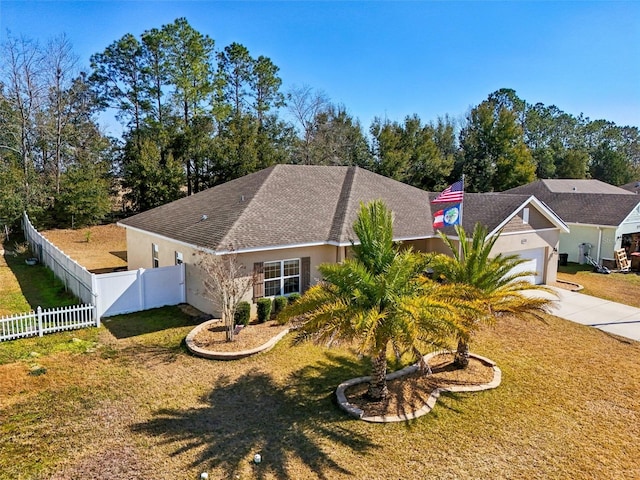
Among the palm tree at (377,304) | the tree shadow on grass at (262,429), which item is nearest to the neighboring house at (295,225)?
the tree shadow on grass at (262,429)

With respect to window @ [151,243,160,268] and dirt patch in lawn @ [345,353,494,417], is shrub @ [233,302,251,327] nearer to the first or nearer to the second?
dirt patch in lawn @ [345,353,494,417]

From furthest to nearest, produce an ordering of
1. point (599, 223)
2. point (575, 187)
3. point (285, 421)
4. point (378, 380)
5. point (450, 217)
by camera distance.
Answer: point (575, 187) < point (599, 223) < point (450, 217) < point (378, 380) < point (285, 421)

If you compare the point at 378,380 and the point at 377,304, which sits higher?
the point at 377,304

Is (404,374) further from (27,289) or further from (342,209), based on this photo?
(27,289)

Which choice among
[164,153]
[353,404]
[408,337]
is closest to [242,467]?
[353,404]

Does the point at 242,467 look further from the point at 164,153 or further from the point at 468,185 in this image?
the point at 468,185

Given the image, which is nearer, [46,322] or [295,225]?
[46,322]

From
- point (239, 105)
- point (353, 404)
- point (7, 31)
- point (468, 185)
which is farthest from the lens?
point (468, 185)

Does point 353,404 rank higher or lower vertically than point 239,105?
lower

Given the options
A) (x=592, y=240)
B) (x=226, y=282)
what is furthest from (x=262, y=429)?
(x=592, y=240)
